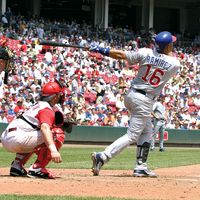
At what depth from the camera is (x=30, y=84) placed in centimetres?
2414

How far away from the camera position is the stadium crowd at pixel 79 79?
78.6 feet

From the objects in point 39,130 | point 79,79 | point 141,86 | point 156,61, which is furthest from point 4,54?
point 79,79

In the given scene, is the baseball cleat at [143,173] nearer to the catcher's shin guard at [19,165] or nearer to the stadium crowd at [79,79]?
the catcher's shin guard at [19,165]

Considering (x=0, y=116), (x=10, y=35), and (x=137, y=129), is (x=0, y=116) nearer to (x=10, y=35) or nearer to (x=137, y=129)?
(x=10, y=35)

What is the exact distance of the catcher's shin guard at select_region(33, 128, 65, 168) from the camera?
770cm

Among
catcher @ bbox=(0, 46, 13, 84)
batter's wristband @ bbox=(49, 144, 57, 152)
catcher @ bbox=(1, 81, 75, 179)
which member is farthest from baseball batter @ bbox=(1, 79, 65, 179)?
catcher @ bbox=(0, 46, 13, 84)

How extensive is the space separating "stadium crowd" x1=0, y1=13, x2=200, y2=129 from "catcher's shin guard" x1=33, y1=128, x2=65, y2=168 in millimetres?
14133

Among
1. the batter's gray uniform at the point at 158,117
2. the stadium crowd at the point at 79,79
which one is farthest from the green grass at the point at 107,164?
the stadium crowd at the point at 79,79

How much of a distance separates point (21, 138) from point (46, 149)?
33 centimetres

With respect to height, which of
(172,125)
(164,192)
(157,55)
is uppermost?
(157,55)

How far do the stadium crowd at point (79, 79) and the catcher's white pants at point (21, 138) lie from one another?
14095mm

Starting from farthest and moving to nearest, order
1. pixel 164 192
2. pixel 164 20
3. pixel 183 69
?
pixel 164 20 < pixel 183 69 < pixel 164 192

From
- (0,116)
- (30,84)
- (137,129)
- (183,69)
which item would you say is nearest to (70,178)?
(137,129)

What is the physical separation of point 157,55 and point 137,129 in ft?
3.41
